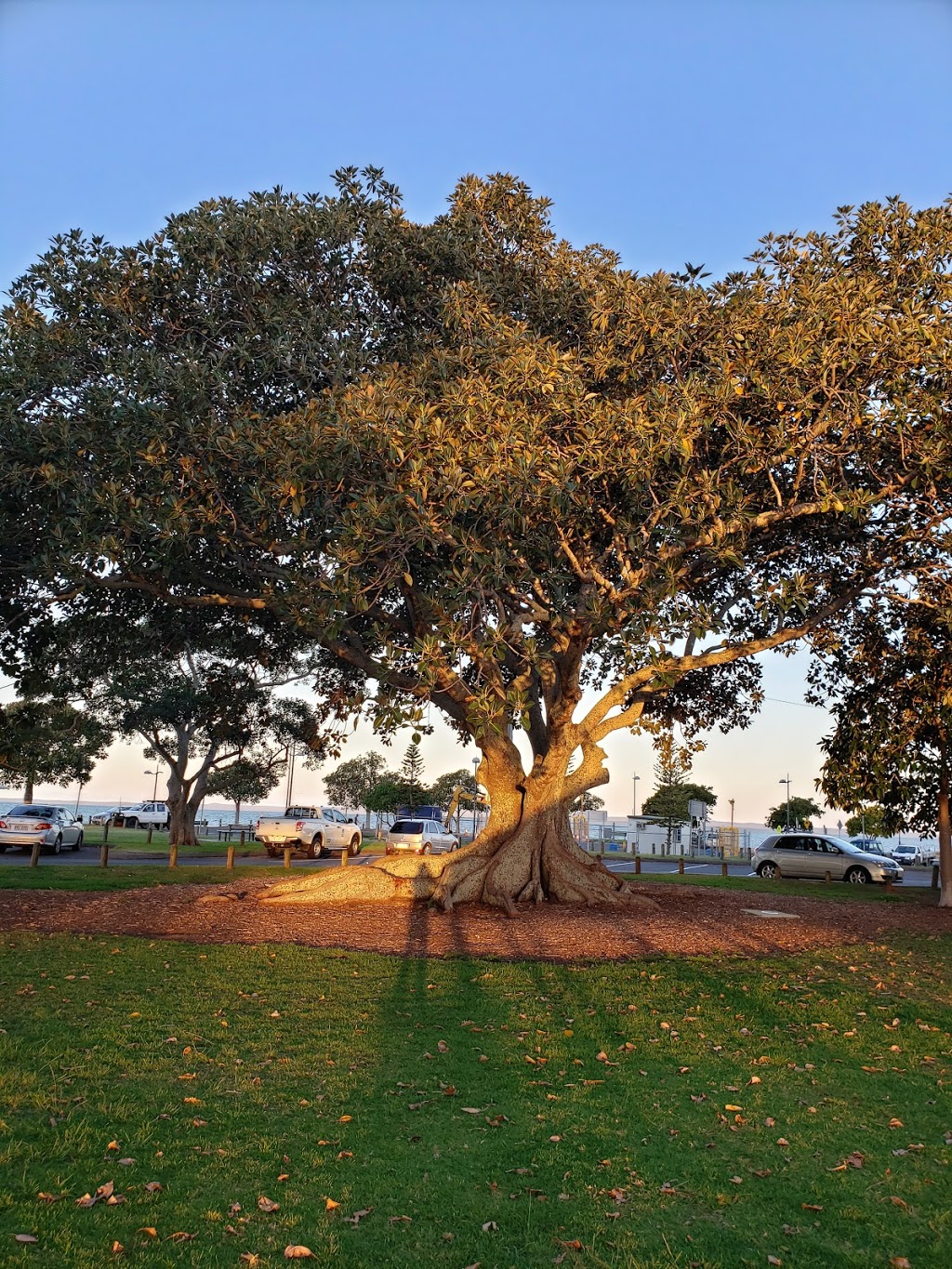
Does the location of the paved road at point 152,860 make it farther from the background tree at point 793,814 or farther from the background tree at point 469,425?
the background tree at point 793,814

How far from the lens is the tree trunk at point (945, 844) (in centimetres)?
2080

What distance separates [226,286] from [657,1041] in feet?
38.6

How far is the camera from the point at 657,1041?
7816 millimetres

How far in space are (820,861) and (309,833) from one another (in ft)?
56.7

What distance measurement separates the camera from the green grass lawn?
4215 millimetres

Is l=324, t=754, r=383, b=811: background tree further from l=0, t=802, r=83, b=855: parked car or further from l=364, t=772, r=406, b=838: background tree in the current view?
l=0, t=802, r=83, b=855: parked car

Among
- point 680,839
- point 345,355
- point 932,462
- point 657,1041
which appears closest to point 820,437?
point 932,462

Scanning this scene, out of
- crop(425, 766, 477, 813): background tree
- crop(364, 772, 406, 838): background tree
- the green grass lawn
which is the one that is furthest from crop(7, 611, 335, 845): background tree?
crop(425, 766, 477, 813): background tree

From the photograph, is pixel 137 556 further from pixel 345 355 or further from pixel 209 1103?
pixel 209 1103

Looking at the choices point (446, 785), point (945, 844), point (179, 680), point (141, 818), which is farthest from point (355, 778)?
point (945, 844)

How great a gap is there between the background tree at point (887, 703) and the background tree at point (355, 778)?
6629 centimetres

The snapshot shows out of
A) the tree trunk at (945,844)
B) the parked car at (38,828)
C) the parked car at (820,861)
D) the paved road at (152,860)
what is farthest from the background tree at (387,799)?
the tree trunk at (945,844)

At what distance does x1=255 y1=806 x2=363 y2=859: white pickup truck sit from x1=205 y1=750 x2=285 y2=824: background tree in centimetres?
568

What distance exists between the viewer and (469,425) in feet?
36.2
